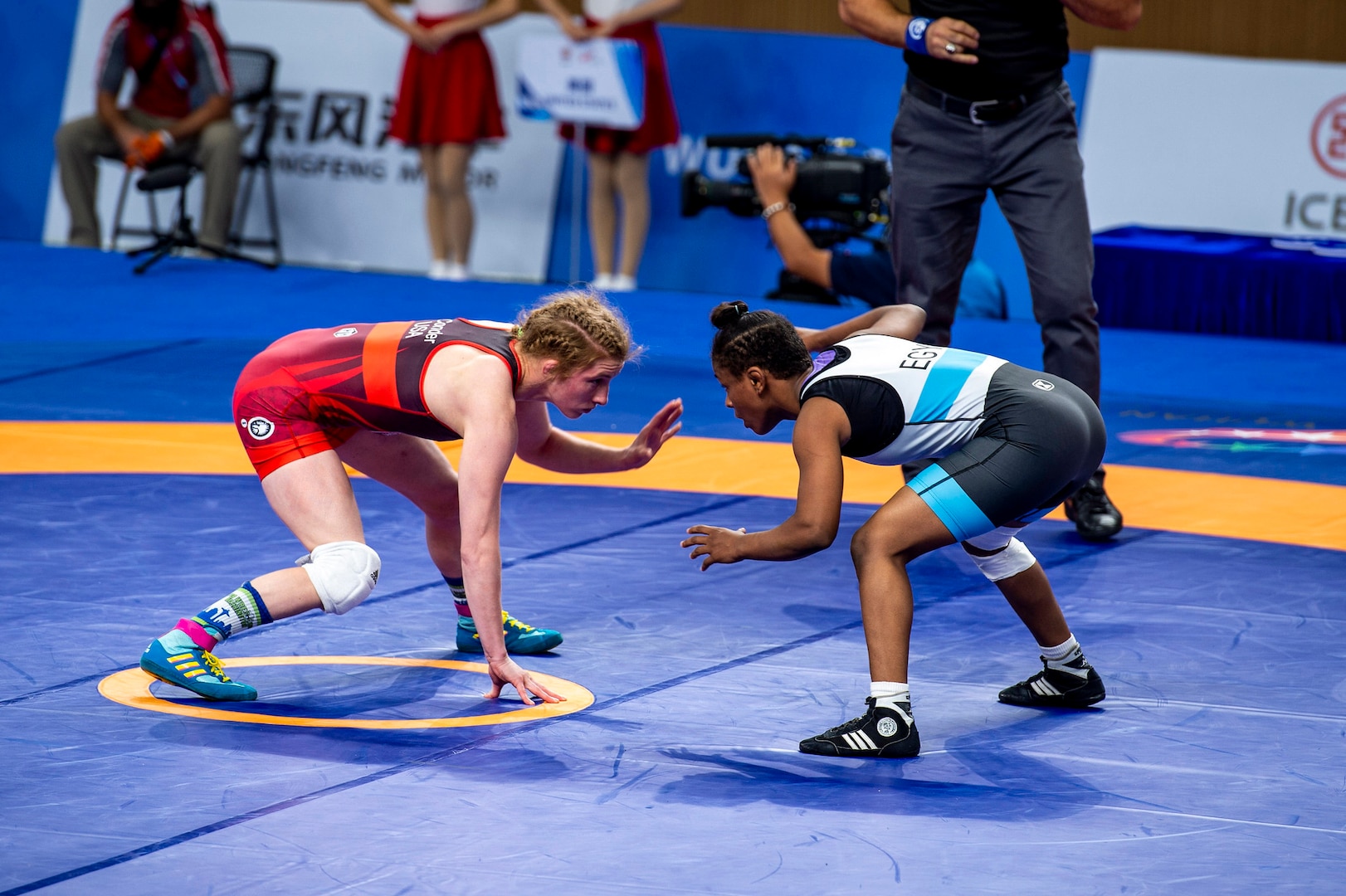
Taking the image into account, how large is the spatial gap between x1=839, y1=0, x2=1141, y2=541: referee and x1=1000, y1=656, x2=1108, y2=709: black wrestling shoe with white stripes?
4.56 feet

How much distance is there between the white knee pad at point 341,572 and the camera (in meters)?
3.85

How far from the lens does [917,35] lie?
5266mm

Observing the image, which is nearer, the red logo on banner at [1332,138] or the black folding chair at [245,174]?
the red logo on banner at [1332,138]

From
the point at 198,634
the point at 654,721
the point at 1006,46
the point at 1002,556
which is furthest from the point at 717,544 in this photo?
the point at 1006,46

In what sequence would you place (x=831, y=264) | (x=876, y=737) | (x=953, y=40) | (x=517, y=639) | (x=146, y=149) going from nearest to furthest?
1. (x=876, y=737)
2. (x=517, y=639)
3. (x=953, y=40)
4. (x=831, y=264)
5. (x=146, y=149)

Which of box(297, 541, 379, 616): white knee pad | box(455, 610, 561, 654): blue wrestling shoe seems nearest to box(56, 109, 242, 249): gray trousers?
box(455, 610, 561, 654): blue wrestling shoe

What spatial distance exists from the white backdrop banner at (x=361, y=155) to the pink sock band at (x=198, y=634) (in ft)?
22.7

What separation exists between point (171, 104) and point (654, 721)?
7822mm

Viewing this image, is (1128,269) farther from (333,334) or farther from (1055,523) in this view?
(333,334)

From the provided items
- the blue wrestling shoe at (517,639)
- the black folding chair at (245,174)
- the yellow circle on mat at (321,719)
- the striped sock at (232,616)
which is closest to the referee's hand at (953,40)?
the blue wrestling shoe at (517,639)

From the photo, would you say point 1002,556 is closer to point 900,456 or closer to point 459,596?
point 900,456

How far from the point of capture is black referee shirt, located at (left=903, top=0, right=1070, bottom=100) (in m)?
5.26

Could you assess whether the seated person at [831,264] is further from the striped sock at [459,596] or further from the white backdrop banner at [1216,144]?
the striped sock at [459,596]

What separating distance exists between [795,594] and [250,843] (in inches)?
87.3
